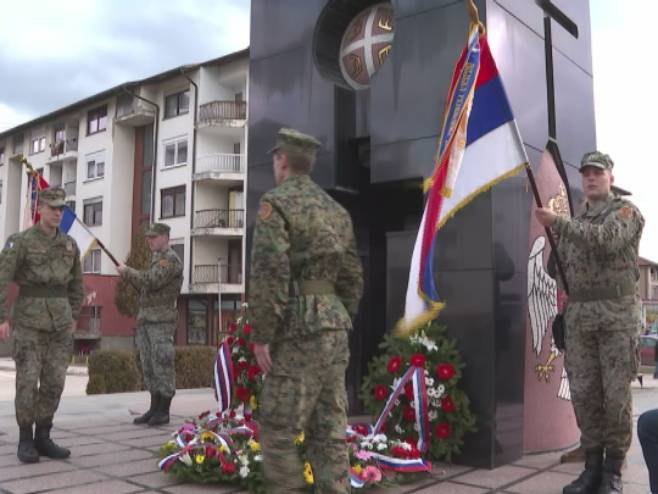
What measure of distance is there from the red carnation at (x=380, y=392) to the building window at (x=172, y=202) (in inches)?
1079

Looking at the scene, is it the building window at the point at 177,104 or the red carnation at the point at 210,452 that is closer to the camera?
the red carnation at the point at 210,452

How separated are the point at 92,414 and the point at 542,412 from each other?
5073 millimetres

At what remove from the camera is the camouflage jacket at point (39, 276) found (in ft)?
17.4

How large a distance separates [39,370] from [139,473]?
1.28 metres

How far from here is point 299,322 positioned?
3.37 meters

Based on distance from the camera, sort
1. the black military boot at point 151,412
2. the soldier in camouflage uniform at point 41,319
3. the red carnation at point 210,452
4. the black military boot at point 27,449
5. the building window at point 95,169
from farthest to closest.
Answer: the building window at point 95,169
the black military boot at point 151,412
the soldier in camouflage uniform at point 41,319
the black military boot at point 27,449
the red carnation at point 210,452

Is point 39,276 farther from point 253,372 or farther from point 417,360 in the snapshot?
point 417,360

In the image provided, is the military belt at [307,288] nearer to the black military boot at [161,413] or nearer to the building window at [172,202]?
the black military boot at [161,413]

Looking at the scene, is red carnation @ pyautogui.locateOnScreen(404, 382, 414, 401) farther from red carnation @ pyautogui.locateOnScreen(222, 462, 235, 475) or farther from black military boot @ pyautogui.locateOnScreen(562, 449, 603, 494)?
red carnation @ pyautogui.locateOnScreen(222, 462, 235, 475)

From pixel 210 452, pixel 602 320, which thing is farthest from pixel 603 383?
pixel 210 452

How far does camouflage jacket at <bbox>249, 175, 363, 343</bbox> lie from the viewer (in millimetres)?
3264

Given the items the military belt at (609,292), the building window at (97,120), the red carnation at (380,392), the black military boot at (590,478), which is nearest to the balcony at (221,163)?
the building window at (97,120)

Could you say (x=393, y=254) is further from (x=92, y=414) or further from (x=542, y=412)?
(x=92, y=414)

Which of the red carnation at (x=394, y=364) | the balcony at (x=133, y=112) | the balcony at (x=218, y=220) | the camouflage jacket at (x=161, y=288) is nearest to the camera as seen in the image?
the red carnation at (x=394, y=364)
